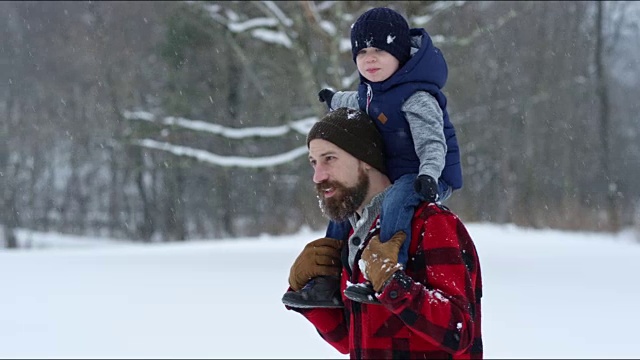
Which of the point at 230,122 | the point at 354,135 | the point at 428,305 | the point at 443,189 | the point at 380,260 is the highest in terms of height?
the point at 230,122

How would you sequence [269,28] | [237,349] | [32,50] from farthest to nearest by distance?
[32,50]
[269,28]
[237,349]

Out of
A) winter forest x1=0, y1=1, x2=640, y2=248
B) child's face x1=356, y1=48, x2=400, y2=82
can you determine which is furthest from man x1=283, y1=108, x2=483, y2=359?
winter forest x1=0, y1=1, x2=640, y2=248

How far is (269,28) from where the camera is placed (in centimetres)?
1345

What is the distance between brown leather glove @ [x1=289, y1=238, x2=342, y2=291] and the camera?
2199 mm

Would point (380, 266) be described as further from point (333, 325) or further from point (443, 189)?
point (333, 325)

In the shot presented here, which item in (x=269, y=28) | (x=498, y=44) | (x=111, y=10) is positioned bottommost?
(x=269, y=28)

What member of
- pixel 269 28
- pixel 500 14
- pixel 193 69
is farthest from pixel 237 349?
pixel 193 69

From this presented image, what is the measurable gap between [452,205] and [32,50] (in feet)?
49.4

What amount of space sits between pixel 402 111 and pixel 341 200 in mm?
312

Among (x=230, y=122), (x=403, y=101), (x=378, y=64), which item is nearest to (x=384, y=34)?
(x=378, y=64)

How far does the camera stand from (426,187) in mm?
1936

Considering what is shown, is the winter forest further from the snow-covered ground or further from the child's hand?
the child's hand

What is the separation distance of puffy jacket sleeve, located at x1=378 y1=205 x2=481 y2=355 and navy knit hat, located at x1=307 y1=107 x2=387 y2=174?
0.25m

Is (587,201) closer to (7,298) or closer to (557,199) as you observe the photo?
(557,199)
